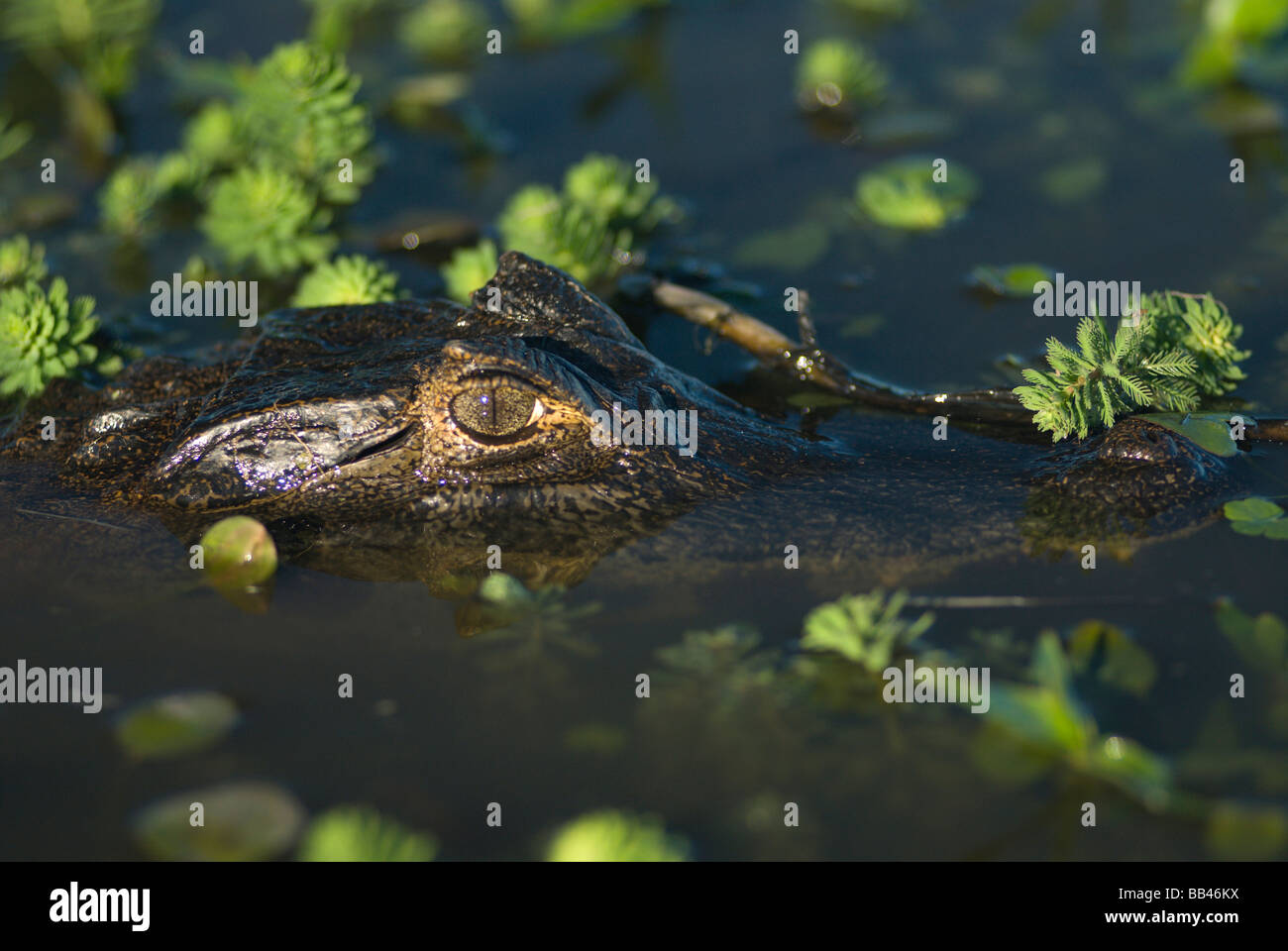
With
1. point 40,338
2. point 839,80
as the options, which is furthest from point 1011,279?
point 40,338

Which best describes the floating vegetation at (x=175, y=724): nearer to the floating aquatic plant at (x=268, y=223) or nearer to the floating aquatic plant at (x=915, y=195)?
the floating aquatic plant at (x=268, y=223)

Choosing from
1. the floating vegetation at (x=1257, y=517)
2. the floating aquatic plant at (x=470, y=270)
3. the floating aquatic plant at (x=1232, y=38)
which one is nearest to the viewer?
the floating vegetation at (x=1257, y=517)

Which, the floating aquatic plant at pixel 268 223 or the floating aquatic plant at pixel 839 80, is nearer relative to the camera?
the floating aquatic plant at pixel 268 223

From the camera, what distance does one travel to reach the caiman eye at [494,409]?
388cm

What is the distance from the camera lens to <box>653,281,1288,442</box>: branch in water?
4691 mm

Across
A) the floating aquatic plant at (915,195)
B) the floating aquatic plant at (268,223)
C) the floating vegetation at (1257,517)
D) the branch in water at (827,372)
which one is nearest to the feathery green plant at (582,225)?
the branch in water at (827,372)

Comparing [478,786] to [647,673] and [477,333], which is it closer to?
[647,673]

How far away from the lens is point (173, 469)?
4.11 meters

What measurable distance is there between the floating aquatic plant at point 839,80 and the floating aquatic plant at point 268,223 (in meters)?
3.20

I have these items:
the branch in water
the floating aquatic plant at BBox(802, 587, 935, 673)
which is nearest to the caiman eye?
the floating aquatic plant at BBox(802, 587, 935, 673)

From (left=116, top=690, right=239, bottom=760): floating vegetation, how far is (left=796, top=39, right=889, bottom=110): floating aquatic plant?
5.36 meters

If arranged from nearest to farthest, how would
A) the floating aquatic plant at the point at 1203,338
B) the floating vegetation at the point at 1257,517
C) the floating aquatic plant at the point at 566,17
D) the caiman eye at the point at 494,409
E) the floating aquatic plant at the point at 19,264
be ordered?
the caiman eye at the point at 494,409 → the floating vegetation at the point at 1257,517 → the floating aquatic plant at the point at 1203,338 → the floating aquatic plant at the point at 19,264 → the floating aquatic plant at the point at 566,17

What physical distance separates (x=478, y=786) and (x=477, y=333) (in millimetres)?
1727
